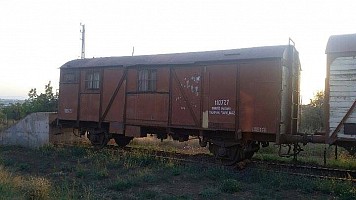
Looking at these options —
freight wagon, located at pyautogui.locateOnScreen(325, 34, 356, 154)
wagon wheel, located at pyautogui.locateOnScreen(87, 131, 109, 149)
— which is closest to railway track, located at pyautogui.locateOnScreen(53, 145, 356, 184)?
freight wagon, located at pyautogui.locateOnScreen(325, 34, 356, 154)

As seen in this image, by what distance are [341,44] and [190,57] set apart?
5290mm

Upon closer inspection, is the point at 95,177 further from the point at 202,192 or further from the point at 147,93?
the point at 147,93

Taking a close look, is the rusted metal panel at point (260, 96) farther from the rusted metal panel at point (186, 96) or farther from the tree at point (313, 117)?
the tree at point (313, 117)

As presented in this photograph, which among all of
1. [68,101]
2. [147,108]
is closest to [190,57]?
[147,108]

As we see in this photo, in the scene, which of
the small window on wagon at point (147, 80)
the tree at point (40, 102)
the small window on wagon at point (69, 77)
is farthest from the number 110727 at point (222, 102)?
the tree at point (40, 102)

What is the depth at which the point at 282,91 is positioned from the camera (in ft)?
40.9

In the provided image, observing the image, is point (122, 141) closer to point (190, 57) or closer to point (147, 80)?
point (147, 80)

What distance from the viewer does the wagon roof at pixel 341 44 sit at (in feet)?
35.9

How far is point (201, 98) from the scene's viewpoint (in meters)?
13.9

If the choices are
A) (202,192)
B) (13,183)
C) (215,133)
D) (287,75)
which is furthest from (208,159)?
(13,183)

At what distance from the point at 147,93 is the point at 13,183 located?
696cm

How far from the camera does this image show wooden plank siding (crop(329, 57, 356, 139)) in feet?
35.6

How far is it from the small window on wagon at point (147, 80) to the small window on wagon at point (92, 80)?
2.46m

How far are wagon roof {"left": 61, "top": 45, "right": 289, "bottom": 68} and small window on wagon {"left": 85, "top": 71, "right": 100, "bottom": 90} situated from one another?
0.39 meters
